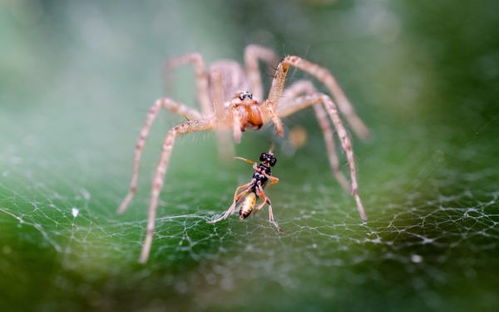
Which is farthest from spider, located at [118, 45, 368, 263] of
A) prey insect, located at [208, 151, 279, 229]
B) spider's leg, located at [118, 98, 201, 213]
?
prey insect, located at [208, 151, 279, 229]

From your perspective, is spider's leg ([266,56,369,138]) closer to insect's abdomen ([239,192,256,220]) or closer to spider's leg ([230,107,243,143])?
spider's leg ([230,107,243,143])

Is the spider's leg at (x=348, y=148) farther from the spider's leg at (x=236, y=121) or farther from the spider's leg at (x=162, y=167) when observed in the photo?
the spider's leg at (x=162, y=167)

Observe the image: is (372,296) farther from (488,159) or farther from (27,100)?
(27,100)

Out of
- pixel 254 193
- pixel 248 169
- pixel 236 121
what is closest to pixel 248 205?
pixel 254 193

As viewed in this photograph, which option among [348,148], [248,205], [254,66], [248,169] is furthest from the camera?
[254,66]

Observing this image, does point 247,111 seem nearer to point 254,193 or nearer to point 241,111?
point 241,111

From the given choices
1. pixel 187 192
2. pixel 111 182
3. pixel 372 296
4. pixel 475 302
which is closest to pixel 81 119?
pixel 111 182

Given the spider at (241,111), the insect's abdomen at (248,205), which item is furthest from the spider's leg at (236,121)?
the insect's abdomen at (248,205)
